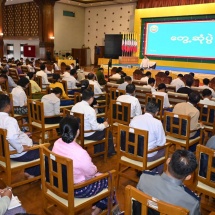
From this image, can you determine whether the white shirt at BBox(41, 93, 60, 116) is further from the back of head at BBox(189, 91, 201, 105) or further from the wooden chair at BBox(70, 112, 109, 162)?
the back of head at BBox(189, 91, 201, 105)

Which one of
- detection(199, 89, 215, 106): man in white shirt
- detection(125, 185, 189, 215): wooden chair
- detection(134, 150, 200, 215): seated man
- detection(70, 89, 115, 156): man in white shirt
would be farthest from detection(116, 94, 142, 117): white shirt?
detection(125, 185, 189, 215): wooden chair

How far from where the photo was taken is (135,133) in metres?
2.80

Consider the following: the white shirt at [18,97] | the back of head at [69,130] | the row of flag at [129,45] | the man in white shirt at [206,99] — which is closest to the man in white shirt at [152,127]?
the back of head at [69,130]

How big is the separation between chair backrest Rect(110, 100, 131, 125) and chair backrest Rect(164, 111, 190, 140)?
2.14ft

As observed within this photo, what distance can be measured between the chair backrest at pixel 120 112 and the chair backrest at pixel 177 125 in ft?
2.14

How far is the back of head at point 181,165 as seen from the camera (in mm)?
1700

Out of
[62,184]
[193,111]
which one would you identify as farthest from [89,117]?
[62,184]

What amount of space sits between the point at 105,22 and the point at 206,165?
16.2 m

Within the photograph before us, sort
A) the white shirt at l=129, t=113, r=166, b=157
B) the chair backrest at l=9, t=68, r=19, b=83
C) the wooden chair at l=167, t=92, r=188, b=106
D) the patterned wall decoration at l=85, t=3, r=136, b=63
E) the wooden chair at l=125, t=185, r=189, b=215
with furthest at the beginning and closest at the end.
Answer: the patterned wall decoration at l=85, t=3, r=136, b=63
the chair backrest at l=9, t=68, r=19, b=83
the wooden chair at l=167, t=92, r=188, b=106
the white shirt at l=129, t=113, r=166, b=157
the wooden chair at l=125, t=185, r=189, b=215

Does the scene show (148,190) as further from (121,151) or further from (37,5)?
(37,5)

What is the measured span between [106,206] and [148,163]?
2.32ft

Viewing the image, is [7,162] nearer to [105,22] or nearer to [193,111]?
[193,111]

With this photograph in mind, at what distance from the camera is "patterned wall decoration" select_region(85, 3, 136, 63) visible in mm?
16266

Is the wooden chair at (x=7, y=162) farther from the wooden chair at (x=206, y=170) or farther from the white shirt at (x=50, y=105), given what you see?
the wooden chair at (x=206, y=170)
